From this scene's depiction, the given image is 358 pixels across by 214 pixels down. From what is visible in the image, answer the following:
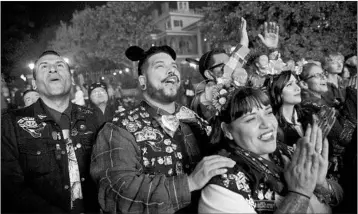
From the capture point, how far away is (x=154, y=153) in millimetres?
2066

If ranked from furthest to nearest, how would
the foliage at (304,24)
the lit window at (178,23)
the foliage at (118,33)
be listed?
the lit window at (178,23)
the foliage at (118,33)
the foliage at (304,24)

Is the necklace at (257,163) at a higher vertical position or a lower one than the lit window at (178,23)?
lower

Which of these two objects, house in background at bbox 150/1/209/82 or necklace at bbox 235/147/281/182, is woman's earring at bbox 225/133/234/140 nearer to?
necklace at bbox 235/147/281/182

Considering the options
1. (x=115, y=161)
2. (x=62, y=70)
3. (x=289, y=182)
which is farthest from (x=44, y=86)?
(x=289, y=182)

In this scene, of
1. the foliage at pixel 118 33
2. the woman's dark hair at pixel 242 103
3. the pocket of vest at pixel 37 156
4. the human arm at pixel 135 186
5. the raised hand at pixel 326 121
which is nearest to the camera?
the human arm at pixel 135 186

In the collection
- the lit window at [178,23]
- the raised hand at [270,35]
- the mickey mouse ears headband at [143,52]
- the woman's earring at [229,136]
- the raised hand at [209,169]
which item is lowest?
the raised hand at [209,169]

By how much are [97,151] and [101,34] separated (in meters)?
15.0

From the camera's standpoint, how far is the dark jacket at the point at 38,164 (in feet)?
7.54

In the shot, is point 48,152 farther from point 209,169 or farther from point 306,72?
point 306,72

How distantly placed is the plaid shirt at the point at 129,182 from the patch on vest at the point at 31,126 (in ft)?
2.60

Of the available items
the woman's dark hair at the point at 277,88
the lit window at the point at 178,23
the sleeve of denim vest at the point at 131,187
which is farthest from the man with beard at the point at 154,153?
the lit window at the point at 178,23

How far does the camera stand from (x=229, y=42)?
11.4 meters

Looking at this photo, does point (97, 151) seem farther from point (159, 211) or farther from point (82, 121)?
point (82, 121)

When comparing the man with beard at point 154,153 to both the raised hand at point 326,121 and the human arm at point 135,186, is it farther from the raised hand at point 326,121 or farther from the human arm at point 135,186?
the raised hand at point 326,121
